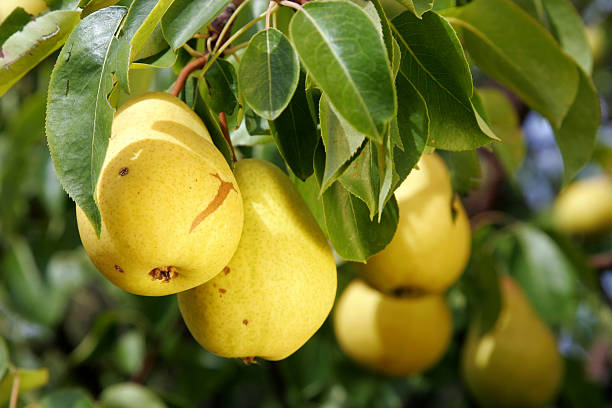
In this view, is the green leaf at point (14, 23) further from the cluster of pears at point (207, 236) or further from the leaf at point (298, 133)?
the leaf at point (298, 133)

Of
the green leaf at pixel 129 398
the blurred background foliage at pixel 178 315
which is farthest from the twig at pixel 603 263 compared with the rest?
the green leaf at pixel 129 398

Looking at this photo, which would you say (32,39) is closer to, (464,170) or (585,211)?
(464,170)

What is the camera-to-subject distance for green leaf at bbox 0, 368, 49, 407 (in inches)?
37.3

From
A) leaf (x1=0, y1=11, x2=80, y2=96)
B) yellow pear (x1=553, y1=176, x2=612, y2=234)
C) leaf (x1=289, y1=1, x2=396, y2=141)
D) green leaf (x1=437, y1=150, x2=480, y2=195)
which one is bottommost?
yellow pear (x1=553, y1=176, x2=612, y2=234)

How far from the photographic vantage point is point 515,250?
165 centimetres

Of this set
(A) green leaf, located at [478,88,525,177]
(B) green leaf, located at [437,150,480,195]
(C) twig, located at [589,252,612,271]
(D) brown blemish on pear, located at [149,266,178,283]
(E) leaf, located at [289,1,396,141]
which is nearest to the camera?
(E) leaf, located at [289,1,396,141]

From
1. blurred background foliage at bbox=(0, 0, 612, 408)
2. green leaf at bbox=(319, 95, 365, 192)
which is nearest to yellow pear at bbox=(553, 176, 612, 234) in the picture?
blurred background foliage at bbox=(0, 0, 612, 408)

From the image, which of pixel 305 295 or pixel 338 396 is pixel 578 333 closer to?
pixel 338 396

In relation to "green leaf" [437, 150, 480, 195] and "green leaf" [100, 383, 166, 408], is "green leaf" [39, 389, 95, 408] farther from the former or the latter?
"green leaf" [437, 150, 480, 195]

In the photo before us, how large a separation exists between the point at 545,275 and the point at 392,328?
1.59ft

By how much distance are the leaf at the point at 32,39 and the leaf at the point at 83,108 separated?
0.07 m

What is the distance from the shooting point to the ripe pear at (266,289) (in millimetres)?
622

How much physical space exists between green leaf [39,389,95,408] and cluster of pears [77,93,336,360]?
0.40m

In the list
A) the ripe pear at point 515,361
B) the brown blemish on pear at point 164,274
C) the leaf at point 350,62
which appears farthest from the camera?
the ripe pear at point 515,361
